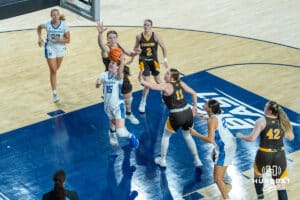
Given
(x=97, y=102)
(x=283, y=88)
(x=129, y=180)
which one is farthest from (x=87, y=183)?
(x=283, y=88)

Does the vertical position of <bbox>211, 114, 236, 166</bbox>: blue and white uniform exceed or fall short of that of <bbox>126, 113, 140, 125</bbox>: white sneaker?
it exceeds it

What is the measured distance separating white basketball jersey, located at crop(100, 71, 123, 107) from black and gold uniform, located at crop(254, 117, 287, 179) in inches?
111

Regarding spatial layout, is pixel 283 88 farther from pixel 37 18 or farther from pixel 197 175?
pixel 37 18

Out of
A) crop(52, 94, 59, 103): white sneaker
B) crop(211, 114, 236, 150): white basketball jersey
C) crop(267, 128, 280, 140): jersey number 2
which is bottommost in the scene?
crop(52, 94, 59, 103): white sneaker

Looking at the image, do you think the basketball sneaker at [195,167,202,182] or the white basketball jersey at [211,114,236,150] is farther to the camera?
the basketball sneaker at [195,167,202,182]

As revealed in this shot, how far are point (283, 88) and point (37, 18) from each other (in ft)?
23.5

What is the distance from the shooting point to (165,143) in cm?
1205

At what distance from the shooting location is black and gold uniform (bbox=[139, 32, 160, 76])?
1383cm

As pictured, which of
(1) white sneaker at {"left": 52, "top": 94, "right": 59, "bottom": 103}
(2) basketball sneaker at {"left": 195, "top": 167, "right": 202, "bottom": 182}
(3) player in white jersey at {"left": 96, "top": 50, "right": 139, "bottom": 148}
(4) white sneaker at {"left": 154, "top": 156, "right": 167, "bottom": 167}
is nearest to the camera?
(2) basketball sneaker at {"left": 195, "top": 167, "right": 202, "bottom": 182}

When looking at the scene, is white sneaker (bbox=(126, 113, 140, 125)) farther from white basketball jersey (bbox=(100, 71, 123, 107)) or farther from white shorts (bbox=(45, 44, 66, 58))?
white shorts (bbox=(45, 44, 66, 58))

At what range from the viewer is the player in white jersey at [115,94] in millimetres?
12273

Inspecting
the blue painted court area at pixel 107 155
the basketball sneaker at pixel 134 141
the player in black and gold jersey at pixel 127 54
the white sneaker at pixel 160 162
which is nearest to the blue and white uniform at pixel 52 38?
the player in black and gold jersey at pixel 127 54

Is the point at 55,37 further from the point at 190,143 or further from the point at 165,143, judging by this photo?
the point at 190,143

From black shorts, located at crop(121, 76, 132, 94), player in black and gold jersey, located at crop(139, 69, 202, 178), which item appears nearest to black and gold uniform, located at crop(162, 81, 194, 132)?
player in black and gold jersey, located at crop(139, 69, 202, 178)
